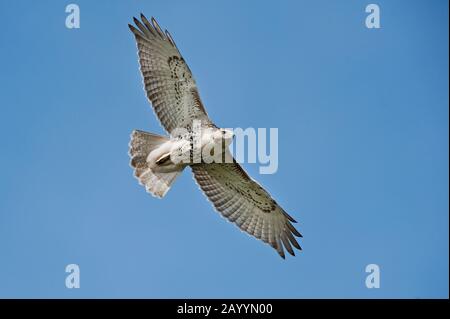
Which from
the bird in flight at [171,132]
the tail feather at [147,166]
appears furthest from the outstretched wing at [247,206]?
the tail feather at [147,166]

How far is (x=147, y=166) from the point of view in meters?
10.8

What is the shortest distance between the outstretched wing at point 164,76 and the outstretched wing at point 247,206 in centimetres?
89

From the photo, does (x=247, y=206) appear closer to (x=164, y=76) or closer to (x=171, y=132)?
(x=171, y=132)

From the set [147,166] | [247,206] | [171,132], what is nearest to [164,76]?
[171,132]

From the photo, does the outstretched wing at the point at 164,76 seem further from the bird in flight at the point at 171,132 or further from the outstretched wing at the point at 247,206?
the outstretched wing at the point at 247,206

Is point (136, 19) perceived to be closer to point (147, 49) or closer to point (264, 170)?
point (147, 49)

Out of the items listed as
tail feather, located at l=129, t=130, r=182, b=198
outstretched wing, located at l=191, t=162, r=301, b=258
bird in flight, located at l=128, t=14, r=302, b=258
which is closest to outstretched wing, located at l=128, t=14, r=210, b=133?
bird in flight, located at l=128, t=14, r=302, b=258

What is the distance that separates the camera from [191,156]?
10.5m

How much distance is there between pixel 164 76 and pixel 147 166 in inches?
52.2
